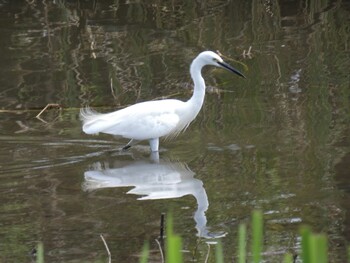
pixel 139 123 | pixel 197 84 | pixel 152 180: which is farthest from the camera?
pixel 197 84

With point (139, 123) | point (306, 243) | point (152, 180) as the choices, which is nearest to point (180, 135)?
point (139, 123)

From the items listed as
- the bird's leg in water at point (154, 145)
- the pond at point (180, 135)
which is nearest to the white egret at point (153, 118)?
the bird's leg in water at point (154, 145)

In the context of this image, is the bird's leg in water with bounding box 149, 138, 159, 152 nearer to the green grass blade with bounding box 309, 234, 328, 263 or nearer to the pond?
the pond

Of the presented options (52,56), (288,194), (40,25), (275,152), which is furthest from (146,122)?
(40,25)

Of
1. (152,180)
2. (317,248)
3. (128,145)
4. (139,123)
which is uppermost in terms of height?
(317,248)

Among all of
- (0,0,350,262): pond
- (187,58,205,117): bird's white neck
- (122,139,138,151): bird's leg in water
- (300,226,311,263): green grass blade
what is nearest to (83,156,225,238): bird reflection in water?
(0,0,350,262): pond

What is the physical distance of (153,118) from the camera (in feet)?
24.0

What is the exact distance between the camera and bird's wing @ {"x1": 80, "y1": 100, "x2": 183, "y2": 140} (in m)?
7.23

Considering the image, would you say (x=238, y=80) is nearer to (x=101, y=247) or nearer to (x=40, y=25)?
(x=40, y=25)

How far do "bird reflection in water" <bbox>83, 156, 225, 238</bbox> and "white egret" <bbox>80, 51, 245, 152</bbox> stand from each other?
267mm

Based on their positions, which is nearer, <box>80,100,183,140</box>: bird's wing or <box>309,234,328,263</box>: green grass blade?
<box>309,234,328,263</box>: green grass blade

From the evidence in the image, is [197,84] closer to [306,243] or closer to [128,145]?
[128,145]

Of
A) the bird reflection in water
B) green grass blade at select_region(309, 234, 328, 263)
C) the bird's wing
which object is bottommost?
the bird reflection in water

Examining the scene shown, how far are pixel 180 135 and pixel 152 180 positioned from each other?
1.24 meters
